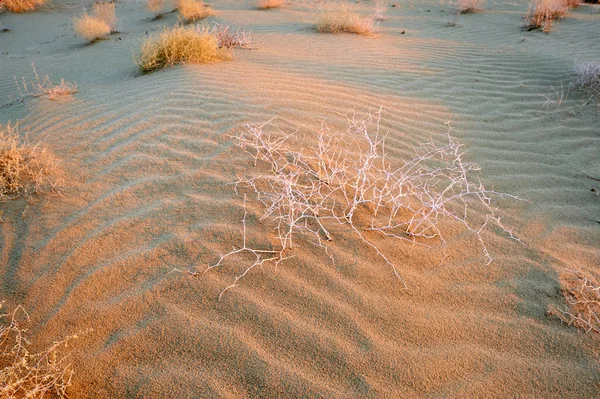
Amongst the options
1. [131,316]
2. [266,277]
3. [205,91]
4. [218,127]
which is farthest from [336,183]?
[205,91]

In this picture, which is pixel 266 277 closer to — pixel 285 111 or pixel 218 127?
pixel 218 127

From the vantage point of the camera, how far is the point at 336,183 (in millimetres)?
2727

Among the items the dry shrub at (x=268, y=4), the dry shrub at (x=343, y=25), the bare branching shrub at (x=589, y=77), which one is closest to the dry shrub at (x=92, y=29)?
the dry shrub at (x=268, y=4)

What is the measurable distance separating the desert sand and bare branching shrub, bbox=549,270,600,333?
6 cm

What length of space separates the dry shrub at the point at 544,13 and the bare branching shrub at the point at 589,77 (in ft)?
10.9

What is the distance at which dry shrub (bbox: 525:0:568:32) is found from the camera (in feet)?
24.5

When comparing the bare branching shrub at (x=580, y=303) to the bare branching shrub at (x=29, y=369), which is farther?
the bare branching shrub at (x=580, y=303)

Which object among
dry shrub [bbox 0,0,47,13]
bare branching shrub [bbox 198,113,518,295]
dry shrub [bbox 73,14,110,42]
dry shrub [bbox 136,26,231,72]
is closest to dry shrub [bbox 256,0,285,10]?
dry shrub [bbox 73,14,110,42]

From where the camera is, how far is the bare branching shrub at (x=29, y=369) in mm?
1462

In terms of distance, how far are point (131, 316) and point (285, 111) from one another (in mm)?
2269

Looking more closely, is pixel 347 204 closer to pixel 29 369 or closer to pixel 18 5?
pixel 29 369

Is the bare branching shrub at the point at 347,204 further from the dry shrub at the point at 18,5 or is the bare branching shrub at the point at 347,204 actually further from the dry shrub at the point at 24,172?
the dry shrub at the point at 18,5

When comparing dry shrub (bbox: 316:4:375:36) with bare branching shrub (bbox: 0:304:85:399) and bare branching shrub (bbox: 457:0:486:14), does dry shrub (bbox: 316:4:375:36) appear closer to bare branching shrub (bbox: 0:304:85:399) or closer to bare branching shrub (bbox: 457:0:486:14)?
bare branching shrub (bbox: 457:0:486:14)

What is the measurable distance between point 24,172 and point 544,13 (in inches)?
344
